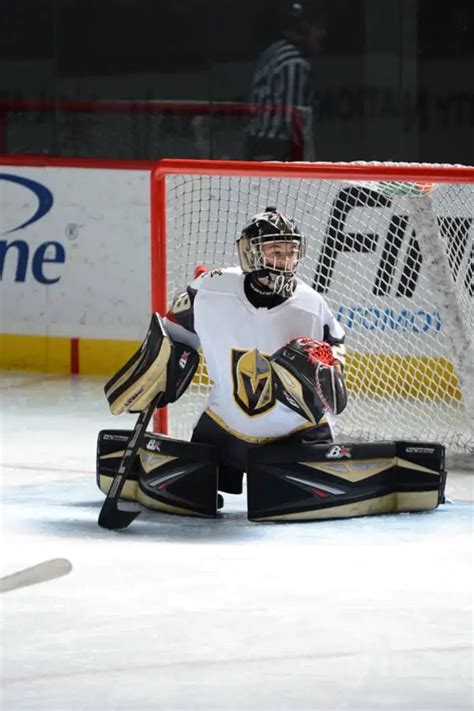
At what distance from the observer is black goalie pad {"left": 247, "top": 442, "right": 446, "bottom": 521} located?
200 inches

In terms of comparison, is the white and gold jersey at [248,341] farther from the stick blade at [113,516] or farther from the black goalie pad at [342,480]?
the stick blade at [113,516]

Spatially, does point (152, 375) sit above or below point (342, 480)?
above

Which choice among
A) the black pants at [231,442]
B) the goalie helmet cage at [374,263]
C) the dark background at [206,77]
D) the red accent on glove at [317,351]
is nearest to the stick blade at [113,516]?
the black pants at [231,442]

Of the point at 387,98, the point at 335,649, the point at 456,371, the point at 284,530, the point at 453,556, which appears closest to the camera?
the point at 335,649

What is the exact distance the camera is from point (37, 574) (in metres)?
4.46

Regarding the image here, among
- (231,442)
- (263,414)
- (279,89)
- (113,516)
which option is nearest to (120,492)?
(113,516)

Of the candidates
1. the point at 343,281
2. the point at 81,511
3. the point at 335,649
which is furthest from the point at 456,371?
the point at 335,649

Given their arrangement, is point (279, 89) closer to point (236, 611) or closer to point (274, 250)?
→ point (274, 250)

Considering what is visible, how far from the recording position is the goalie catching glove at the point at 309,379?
16.3ft

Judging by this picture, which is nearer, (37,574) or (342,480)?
(37,574)

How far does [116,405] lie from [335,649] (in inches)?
65.5

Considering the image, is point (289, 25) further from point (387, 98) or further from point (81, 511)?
point (81, 511)

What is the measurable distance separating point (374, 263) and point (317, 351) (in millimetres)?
2027

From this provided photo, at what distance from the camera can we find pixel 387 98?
812 centimetres
